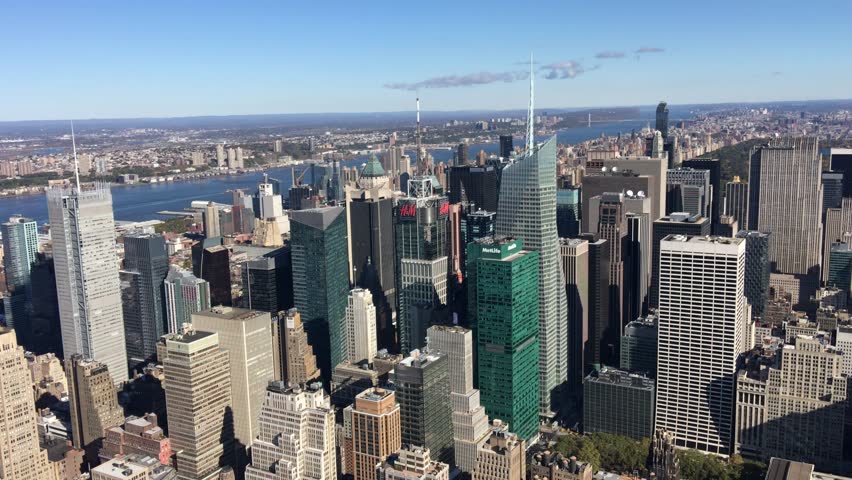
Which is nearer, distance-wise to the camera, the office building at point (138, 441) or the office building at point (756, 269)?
the office building at point (138, 441)

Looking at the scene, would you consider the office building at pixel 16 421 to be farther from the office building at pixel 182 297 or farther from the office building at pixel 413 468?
the office building at pixel 182 297

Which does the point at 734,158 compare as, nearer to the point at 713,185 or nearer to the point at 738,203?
the point at 713,185

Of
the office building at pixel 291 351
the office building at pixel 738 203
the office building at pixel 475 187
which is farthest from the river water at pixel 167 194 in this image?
the office building at pixel 291 351

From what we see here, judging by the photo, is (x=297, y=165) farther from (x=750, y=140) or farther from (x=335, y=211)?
(x=335, y=211)

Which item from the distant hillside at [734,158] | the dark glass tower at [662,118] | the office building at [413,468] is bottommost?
the office building at [413,468]

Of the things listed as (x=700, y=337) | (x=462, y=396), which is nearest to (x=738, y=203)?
(x=700, y=337)
